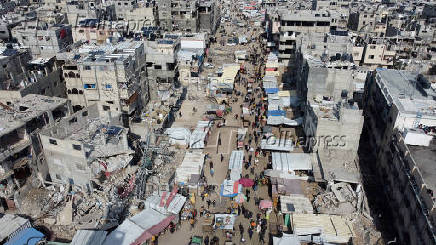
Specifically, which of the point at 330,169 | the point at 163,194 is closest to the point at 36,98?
the point at 163,194

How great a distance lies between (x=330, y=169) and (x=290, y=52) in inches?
1650

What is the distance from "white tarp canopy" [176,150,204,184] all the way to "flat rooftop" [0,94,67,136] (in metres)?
15.0

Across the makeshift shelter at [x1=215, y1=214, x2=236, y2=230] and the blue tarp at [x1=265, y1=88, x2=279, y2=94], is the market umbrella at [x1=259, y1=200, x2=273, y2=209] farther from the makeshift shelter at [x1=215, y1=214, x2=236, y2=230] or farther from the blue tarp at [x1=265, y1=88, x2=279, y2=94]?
the blue tarp at [x1=265, y1=88, x2=279, y2=94]

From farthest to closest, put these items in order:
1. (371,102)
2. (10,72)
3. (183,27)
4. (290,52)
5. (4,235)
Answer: (183,27)
(290,52)
(371,102)
(10,72)
(4,235)

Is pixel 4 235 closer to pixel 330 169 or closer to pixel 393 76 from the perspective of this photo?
pixel 330 169

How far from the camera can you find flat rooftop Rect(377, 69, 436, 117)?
35.5 metres

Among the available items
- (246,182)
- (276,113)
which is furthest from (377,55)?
(246,182)

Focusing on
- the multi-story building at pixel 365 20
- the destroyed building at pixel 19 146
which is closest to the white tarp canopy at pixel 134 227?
the destroyed building at pixel 19 146

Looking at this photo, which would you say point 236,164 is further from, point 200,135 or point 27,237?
point 27,237

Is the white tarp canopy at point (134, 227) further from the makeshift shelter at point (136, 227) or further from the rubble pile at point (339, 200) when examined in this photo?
the rubble pile at point (339, 200)

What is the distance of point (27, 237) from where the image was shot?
89.6 feet

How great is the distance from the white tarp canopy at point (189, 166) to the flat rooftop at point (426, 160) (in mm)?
21405

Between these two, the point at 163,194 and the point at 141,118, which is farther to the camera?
the point at 141,118

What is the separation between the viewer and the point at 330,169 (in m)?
34.8
